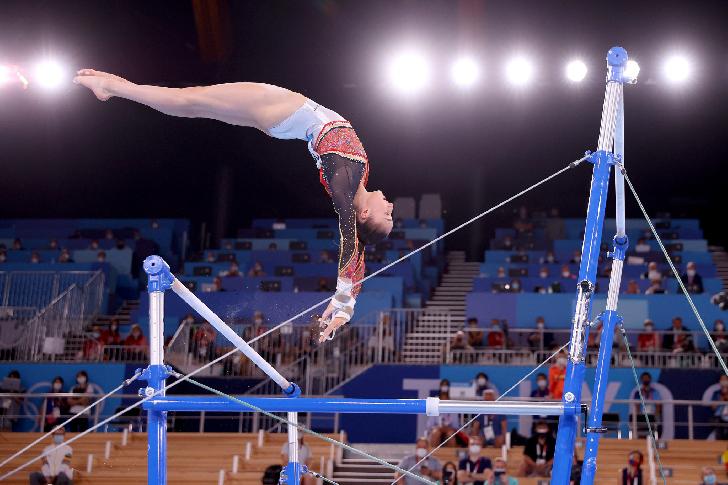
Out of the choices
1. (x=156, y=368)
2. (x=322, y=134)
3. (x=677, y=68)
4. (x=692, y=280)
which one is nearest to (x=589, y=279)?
(x=322, y=134)

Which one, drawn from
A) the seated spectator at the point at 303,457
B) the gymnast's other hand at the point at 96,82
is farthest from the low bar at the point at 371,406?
the seated spectator at the point at 303,457

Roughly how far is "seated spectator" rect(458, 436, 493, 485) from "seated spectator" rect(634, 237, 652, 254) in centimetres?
521

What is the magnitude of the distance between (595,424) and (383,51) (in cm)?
890

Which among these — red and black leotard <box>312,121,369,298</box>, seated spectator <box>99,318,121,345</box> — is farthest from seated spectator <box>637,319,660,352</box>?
red and black leotard <box>312,121,369,298</box>

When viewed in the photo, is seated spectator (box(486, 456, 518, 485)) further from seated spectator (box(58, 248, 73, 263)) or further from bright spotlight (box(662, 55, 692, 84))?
seated spectator (box(58, 248, 73, 263))

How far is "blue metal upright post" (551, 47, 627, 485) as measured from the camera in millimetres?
3803

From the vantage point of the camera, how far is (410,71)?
10.9 metres

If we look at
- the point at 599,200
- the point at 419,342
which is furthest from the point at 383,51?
the point at 599,200

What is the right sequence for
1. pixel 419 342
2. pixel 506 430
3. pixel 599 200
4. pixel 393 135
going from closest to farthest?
pixel 599 200, pixel 393 135, pixel 506 430, pixel 419 342

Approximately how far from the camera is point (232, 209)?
35.1 feet

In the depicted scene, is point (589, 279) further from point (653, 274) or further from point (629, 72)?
point (653, 274)

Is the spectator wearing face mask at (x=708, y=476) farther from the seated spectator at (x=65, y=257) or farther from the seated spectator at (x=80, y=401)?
the seated spectator at (x=65, y=257)

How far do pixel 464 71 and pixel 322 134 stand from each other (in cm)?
599

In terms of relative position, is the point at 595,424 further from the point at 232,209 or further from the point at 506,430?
the point at 232,209
